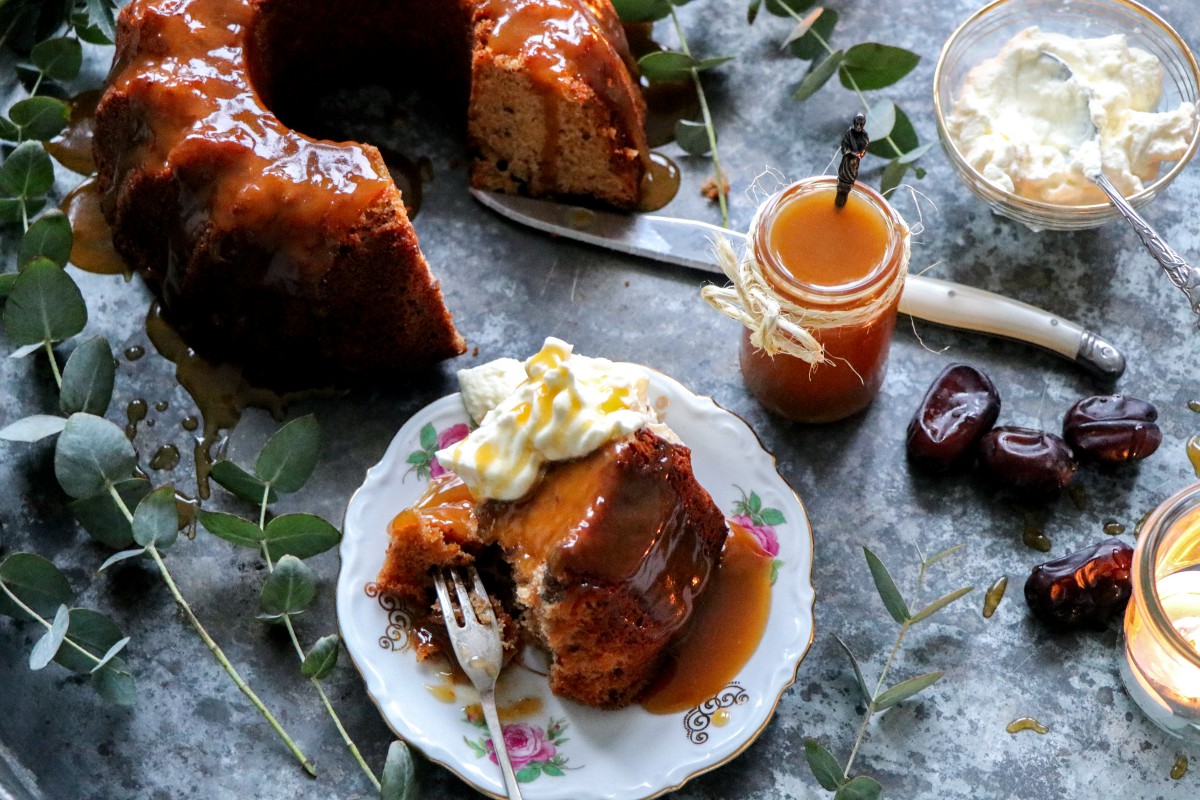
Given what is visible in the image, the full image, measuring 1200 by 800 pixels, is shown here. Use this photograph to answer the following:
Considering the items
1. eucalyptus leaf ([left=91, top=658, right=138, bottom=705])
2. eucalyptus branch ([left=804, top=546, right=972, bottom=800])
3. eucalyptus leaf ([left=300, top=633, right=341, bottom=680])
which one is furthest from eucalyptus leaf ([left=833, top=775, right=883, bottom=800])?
eucalyptus leaf ([left=91, top=658, right=138, bottom=705])

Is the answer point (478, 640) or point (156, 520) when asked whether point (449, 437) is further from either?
point (156, 520)

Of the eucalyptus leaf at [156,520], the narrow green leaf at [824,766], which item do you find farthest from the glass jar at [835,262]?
the eucalyptus leaf at [156,520]

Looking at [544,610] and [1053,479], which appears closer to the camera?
[544,610]

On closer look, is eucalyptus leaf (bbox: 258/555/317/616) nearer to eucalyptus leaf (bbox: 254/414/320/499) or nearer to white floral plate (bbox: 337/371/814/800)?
white floral plate (bbox: 337/371/814/800)

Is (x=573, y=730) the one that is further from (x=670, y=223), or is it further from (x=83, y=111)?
(x=83, y=111)

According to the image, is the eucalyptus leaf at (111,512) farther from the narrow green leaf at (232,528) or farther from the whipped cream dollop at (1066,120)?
the whipped cream dollop at (1066,120)

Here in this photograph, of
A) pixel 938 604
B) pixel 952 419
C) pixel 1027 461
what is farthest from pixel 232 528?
pixel 1027 461

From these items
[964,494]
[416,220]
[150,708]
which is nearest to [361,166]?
[416,220]
